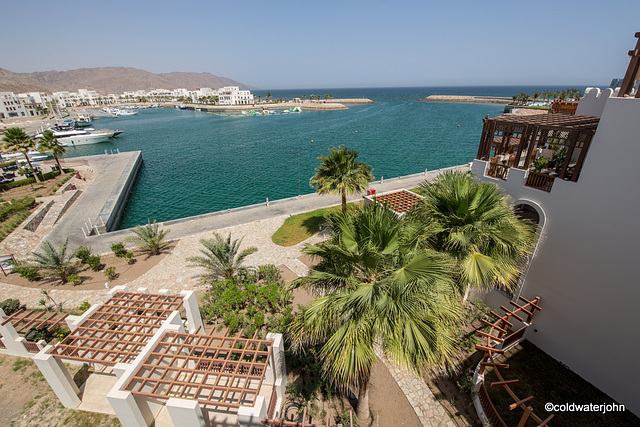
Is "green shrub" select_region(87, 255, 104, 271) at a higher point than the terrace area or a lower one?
lower

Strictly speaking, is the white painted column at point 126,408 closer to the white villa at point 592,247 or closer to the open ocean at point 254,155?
the white villa at point 592,247

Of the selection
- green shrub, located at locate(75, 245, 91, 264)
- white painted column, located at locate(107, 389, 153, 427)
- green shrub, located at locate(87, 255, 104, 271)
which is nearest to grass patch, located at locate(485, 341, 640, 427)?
white painted column, located at locate(107, 389, 153, 427)

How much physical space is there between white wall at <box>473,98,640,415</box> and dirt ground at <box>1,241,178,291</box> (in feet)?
65.8

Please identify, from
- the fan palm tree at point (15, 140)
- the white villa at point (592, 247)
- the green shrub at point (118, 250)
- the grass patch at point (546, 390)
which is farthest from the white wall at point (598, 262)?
the fan palm tree at point (15, 140)

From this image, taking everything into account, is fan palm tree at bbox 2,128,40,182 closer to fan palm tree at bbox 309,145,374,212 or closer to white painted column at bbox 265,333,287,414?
fan palm tree at bbox 309,145,374,212

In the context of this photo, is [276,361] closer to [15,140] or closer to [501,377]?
[501,377]

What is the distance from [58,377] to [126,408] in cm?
355

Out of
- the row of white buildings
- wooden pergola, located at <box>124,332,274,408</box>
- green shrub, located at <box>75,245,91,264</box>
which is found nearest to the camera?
wooden pergola, located at <box>124,332,274,408</box>

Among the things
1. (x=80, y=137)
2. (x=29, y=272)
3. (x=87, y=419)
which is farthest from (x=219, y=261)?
(x=80, y=137)

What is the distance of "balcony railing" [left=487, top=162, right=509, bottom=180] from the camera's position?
38.1 ft

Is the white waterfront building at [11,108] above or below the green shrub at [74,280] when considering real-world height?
above

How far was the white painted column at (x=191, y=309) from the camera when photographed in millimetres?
10370

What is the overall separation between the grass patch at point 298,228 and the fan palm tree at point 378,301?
12451mm

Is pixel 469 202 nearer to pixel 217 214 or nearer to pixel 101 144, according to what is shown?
pixel 217 214
